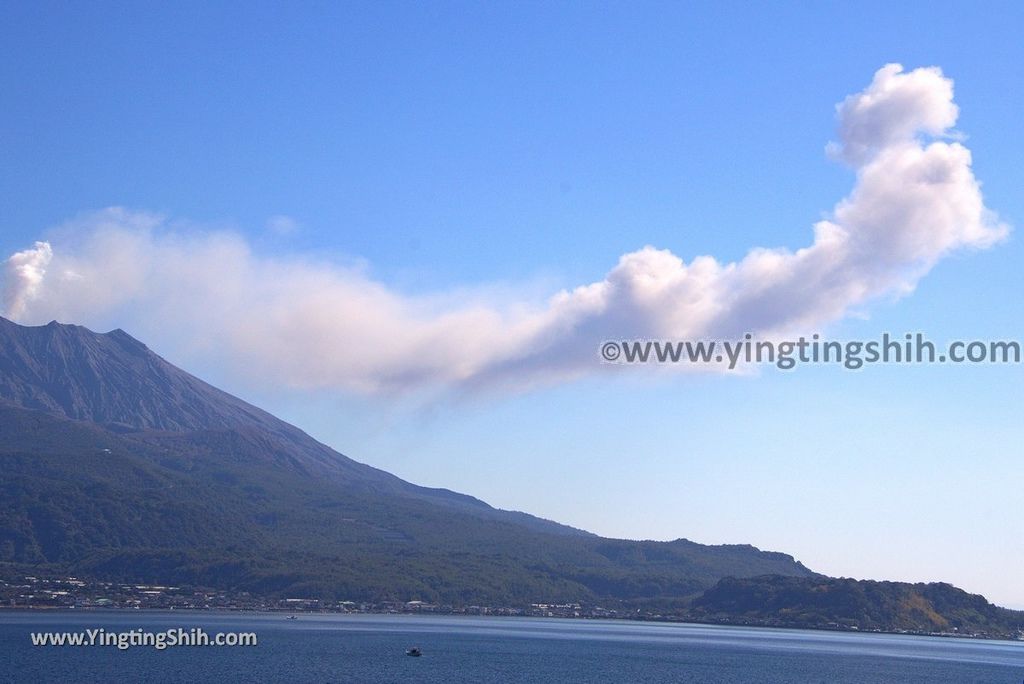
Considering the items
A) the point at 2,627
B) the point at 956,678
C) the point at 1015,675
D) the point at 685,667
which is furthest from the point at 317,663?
the point at 1015,675

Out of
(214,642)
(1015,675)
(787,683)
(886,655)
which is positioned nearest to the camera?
(787,683)

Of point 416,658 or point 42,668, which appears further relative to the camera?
point 416,658

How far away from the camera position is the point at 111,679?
110562mm

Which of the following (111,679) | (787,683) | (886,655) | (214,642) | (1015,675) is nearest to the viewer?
(111,679)

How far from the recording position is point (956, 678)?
503ft

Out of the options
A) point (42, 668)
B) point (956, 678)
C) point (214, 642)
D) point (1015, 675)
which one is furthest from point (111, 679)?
point (1015, 675)

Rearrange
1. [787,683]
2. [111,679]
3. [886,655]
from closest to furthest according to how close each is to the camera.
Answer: [111,679]
[787,683]
[886,655]

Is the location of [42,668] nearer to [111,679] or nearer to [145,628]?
[111,679]

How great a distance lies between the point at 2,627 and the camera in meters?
171

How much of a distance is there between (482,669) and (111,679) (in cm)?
4806

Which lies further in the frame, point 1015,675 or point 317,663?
point 1015,675

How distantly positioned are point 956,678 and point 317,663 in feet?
297

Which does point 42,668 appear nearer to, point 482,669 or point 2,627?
point 482,669

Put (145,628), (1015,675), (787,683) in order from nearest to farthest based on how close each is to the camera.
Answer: (787,683)
(1015,675)
(145,628)
